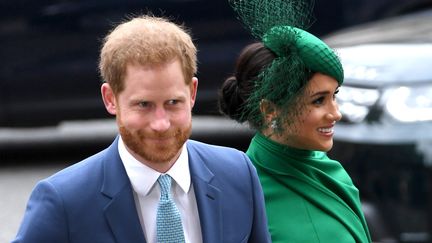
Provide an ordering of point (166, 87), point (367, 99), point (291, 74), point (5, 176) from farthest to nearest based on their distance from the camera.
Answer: point (5, 176)
point (367, 99)
point (291, 74)
point (166, 87)

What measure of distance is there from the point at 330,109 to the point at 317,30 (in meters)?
4.46

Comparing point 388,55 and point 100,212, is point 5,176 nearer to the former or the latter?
point 388,55

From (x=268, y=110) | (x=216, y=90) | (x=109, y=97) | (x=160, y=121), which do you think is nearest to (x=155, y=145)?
(x=160, y=121)

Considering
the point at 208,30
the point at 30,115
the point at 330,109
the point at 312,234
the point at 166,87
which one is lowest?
the point at 30,115

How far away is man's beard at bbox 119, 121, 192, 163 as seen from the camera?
2.27 metres

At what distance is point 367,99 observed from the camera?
478cm

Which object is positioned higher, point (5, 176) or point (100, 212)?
point (100, 212)

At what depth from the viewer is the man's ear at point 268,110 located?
2945mm

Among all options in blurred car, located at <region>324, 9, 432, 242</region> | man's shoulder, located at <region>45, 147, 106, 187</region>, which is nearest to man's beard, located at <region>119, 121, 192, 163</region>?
man's shoulder, located at <region>45, 147, 106, 187</region>

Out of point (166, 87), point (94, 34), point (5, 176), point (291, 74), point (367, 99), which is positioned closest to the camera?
point (166, 87)

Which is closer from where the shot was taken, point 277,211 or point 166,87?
point 166,87

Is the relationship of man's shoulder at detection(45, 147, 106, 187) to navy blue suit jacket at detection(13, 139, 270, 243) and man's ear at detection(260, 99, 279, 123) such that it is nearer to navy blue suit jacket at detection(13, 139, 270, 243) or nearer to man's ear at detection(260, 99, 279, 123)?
navy blue suit jacket at detection(13, 139, 270, 243)

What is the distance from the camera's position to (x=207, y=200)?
2.38 meters

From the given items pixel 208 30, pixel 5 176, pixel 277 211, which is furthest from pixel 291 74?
pixel 5 176
